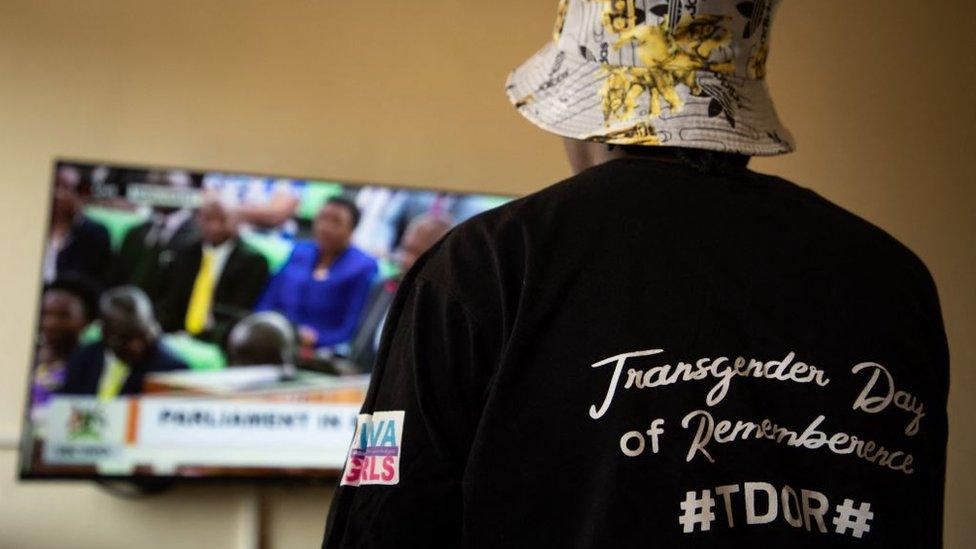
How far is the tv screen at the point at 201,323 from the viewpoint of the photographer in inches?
83.0

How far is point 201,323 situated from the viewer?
2.16 metres

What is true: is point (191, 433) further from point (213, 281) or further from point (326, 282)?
point (326, 282)

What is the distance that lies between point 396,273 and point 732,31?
150 cm

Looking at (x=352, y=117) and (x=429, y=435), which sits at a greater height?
(x=352, y=117)

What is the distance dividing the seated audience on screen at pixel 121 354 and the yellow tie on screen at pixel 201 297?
0.24 feet

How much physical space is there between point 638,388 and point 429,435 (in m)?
0.16

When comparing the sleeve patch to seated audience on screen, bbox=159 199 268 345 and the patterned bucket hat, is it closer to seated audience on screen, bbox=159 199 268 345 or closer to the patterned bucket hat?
the patterned bucket hat

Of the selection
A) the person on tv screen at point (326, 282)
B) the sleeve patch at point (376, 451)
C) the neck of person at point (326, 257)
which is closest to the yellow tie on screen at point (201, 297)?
the person on tv screen at point (326, 282)

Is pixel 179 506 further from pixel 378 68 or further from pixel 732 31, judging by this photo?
pixel 732 31

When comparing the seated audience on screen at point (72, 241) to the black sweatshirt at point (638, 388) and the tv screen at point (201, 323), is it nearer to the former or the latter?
the tv screen at point (201, 323)

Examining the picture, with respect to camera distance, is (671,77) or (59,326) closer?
(671,77)

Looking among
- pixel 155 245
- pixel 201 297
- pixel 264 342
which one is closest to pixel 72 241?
pixel 155 245

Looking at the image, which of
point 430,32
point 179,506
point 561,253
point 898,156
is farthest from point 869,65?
point 561,253

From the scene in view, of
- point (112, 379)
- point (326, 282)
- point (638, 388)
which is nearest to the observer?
point (638, 388)
